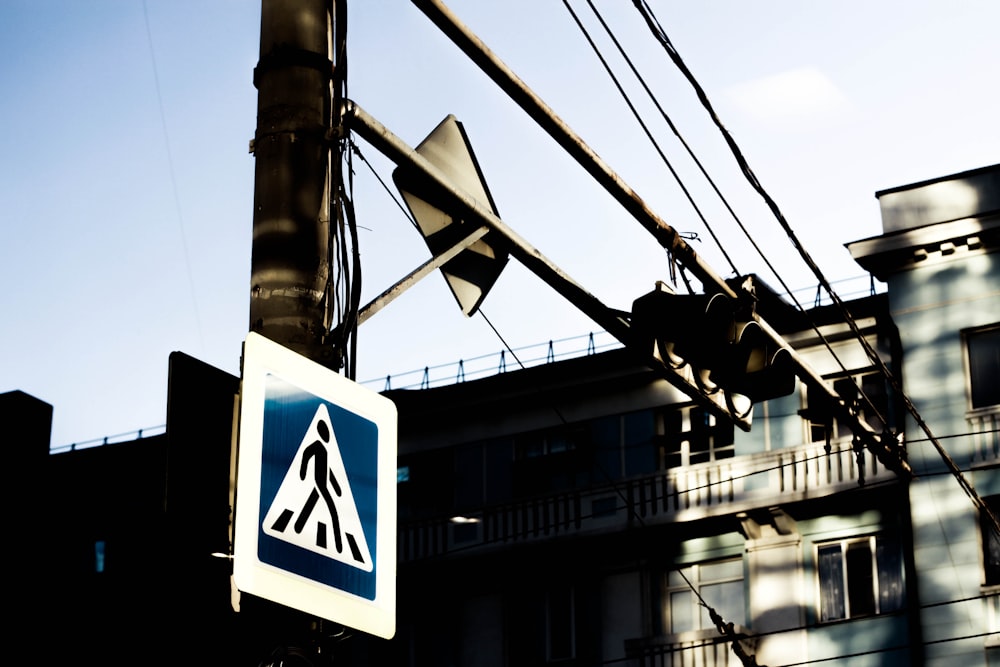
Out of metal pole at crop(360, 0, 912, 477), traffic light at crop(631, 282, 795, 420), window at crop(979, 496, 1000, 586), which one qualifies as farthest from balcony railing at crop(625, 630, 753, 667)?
traffic light at crop(631, 282, 795, 420)

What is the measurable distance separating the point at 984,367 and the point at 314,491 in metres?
26.5

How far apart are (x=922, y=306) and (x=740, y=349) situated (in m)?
21.7

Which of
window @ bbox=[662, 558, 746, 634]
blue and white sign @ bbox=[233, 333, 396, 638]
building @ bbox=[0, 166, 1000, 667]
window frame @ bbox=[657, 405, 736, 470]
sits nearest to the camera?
blue and white sign @ bbox=[233, 333, 396, 638]

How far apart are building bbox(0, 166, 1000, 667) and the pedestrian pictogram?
20.1 meters

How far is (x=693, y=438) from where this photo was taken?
3309cm

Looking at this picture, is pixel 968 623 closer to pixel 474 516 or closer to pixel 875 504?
pixel 875 504

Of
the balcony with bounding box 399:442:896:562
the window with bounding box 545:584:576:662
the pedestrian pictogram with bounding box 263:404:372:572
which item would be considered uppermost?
the balcony with bounding box 399:442:896:562

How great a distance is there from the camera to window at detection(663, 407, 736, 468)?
108ft

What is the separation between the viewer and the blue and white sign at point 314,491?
541 cm

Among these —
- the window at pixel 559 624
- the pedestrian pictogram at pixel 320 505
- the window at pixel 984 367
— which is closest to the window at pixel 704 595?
the window at pixel 559 624

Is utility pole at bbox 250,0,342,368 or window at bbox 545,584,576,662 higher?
window at bbox 545,584,576,662

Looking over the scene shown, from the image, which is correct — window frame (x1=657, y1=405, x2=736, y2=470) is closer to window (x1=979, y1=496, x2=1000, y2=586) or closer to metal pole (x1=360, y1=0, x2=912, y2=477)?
window (x1=979, y1=496, x2=1000, y2=586)

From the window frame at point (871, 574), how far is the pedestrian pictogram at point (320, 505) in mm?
25614

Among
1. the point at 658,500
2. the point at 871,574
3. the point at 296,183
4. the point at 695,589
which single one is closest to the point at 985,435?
the point at 871,574
